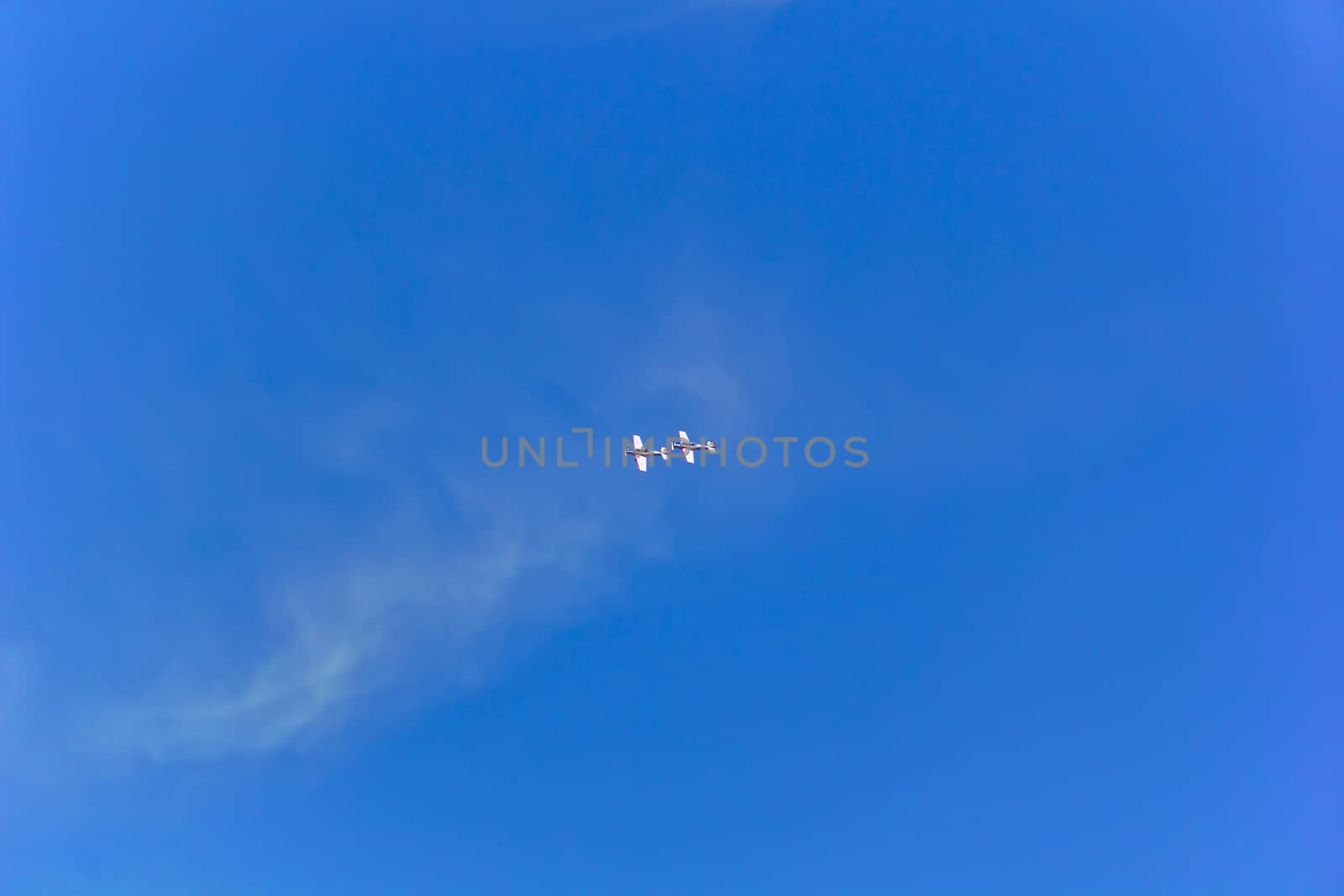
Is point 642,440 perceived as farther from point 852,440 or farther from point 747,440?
point 852,440

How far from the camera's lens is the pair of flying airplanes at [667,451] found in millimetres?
163000

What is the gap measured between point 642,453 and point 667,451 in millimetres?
3219

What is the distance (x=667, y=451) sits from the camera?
164 m

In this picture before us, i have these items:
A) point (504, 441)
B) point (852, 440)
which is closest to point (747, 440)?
point (852, 440)

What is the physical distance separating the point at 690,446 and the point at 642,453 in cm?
609

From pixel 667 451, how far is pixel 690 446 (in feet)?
9.55

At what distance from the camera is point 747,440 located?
541 feet

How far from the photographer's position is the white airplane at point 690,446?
163750mm

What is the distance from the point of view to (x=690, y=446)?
164 metres

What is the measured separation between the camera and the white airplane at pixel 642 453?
163 m

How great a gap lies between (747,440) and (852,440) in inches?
520

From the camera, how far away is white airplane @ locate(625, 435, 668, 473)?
534 ft

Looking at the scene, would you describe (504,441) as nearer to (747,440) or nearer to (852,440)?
(747,440)

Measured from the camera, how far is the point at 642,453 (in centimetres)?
16288
